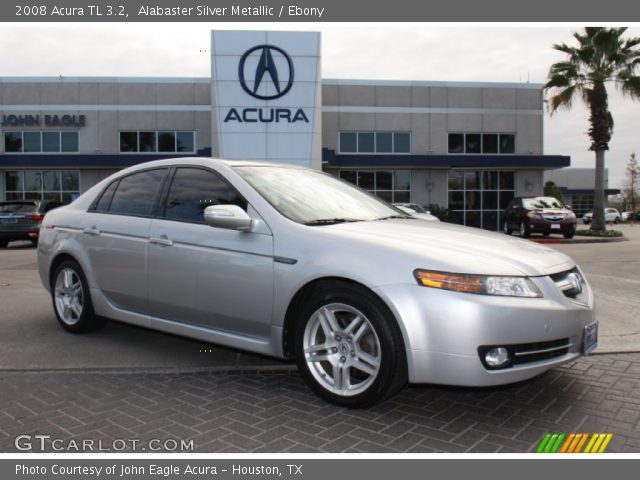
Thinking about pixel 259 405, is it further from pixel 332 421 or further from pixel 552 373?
pixel 552 373

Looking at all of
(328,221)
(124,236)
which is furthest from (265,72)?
(328,221)

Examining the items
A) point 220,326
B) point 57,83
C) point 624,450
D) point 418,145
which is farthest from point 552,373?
point 57,83

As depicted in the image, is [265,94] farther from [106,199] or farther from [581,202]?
[581,202]

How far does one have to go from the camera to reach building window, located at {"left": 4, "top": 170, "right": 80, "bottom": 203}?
30.2 m

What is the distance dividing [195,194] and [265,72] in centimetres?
2293

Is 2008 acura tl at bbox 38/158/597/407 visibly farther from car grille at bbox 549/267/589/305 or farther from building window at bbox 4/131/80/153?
building window at bbox 4/131/80/153

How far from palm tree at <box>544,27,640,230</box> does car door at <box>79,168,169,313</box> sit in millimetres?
22506

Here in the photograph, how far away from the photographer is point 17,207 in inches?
684

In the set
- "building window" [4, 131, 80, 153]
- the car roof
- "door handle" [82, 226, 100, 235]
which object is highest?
"building window" [4, 131, 80, 153]

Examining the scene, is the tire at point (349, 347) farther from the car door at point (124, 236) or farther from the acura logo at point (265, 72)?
the acura logo at point (265, 72)

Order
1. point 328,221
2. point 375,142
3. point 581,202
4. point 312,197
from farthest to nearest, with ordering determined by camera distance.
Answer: point 581,202 → point 375,142 → point 312,197 → point 328,221

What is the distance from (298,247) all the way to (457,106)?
2963 centimetres

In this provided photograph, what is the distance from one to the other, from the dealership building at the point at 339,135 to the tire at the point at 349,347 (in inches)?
922

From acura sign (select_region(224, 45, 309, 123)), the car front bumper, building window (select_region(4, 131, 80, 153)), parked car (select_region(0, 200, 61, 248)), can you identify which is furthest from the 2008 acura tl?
building window (select_region(4, 131, 80, 153))
